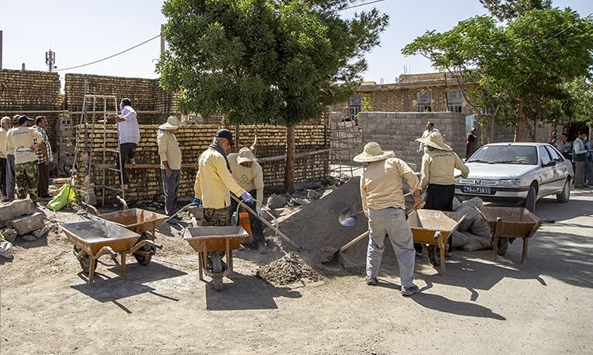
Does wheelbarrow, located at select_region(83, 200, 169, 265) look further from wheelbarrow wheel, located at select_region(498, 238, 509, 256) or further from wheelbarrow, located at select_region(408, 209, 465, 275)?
wheelbarrow wheel, located at select_region(498, 238, 509, 256)

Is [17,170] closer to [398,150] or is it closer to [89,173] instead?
[89,173]

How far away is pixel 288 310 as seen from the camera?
614 cm

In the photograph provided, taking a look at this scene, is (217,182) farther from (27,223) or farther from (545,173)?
(545,173)

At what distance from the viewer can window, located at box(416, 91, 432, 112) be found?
2777cm

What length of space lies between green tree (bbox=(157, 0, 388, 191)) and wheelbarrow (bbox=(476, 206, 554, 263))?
447 cm

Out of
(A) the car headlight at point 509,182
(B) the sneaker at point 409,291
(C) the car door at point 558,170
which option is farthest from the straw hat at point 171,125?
(C) the car door at point 558,170

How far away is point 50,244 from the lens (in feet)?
28.8

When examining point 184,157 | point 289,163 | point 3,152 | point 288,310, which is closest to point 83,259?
point 288,310

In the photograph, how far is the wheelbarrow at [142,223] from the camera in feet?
25.1

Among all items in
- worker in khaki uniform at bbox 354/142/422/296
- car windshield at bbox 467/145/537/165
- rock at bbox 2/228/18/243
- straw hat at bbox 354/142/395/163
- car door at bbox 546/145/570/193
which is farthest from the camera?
car door at bbox 546/145/570/193

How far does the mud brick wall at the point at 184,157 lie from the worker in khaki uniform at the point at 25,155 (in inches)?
31.6

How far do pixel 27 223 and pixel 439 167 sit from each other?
637cm

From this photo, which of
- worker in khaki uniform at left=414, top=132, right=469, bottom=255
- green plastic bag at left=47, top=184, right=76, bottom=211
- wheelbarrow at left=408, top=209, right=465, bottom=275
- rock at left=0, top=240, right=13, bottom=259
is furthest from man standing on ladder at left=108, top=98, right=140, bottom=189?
wheelbarrow at left=408, top=209, right=465, bottom=275

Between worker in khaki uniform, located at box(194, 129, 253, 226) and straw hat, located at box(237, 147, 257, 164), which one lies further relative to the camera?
straw hat, located at box(237, 147, 257, 164)
